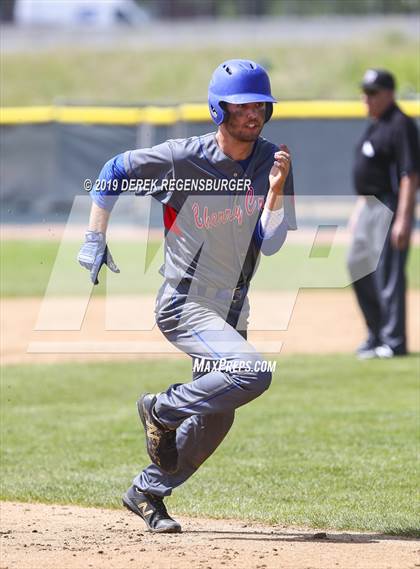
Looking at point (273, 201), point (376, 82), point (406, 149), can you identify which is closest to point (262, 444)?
point (273, 201)

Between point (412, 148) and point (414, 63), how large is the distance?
30556 mm

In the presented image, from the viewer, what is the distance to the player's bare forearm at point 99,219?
18.5 feet

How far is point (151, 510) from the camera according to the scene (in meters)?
5.79

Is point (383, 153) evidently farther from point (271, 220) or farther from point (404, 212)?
point (271, 220)

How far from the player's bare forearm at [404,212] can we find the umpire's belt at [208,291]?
4.86 metres

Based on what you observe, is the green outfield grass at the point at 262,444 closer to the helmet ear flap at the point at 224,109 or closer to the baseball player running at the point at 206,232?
the baseball player running at the point at 206,232

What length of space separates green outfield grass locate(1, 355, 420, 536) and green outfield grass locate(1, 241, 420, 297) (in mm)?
4164

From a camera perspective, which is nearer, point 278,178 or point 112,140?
point 278,178

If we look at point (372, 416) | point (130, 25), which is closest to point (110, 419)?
point (372, 416)

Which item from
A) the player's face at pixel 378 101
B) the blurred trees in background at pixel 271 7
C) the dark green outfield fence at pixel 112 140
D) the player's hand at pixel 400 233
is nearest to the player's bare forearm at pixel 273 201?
the player's hand at pixel 400 233

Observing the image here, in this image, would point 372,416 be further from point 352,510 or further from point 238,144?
point 238,144

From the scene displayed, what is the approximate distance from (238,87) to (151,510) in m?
2.17

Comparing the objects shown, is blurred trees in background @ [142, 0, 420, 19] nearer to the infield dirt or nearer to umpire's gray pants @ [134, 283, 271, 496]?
the infield dirt

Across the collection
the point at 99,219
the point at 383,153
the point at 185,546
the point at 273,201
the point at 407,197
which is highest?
the point at 273,201
